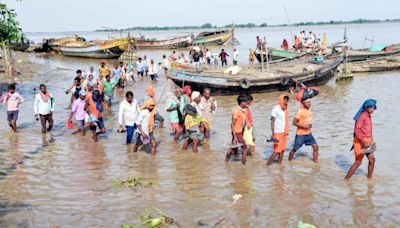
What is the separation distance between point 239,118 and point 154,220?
2.74 metres

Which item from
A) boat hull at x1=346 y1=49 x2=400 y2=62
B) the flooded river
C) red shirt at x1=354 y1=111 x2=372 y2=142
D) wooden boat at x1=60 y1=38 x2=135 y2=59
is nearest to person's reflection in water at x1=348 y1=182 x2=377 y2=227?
the flooded river

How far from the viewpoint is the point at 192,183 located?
22.5 feet

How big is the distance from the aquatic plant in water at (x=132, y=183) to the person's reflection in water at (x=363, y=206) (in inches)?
119

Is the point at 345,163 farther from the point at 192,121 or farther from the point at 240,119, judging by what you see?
the point at 192,121

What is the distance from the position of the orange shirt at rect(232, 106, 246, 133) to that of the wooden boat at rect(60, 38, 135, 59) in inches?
1103

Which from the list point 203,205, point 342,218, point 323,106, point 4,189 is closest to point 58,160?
point 4,189

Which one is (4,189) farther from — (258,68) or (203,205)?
(258,68)

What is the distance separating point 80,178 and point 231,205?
270 cm

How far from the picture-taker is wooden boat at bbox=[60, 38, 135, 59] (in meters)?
35.7

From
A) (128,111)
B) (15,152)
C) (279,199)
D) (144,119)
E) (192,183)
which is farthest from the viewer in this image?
(15,152)

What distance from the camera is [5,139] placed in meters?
9.95

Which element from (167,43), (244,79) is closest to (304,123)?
(244,79)

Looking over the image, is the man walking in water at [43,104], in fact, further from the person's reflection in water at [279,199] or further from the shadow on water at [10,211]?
the person's reflection in water at [279,199]

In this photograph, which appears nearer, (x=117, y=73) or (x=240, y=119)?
(x=240, y=119)
